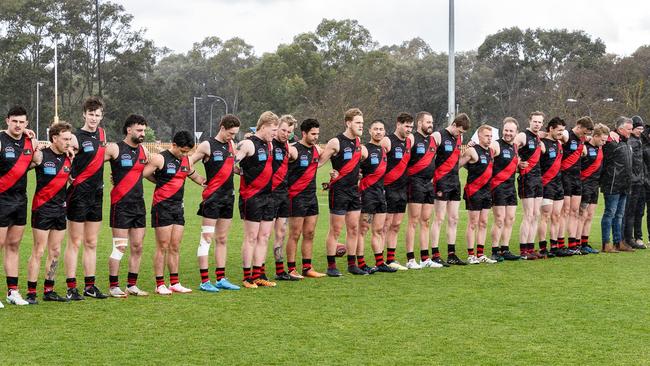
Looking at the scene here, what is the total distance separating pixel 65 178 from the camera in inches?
364

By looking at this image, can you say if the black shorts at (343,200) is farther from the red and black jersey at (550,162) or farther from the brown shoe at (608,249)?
the brown shoe at (608,249)

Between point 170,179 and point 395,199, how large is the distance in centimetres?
339

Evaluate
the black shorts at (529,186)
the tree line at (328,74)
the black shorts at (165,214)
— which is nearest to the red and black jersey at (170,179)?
the black shorts at (165,214)

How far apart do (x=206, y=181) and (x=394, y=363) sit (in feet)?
14.0

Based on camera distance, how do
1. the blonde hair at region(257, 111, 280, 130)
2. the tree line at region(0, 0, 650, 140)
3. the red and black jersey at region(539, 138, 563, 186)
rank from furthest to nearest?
the tree line at region(0, 0, 650, 140) → the red and black jersey at region(539, 138, 563, 186) → the blonde hair at region(257, 111, 280, 130)

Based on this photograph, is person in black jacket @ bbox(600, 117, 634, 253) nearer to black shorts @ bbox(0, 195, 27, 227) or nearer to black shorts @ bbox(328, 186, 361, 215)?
black shorts @ bbox(328, 186, 361, 215)

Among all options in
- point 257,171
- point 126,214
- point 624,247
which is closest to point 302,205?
point 257,171

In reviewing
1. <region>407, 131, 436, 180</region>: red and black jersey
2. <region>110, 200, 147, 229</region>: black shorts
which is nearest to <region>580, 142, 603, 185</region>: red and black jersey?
<region>407, 131, 436, 180</region>: red and black jersey

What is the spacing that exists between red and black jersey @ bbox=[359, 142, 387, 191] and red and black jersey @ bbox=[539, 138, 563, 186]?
3134mm

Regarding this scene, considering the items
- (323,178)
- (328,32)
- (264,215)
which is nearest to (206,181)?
(264,215)

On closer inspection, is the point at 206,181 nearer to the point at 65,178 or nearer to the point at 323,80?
the point at 65,178

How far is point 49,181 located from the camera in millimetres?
9156

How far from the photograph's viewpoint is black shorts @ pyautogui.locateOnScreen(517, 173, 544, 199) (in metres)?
13.3

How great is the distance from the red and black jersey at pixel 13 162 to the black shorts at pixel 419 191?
16.9 feet
